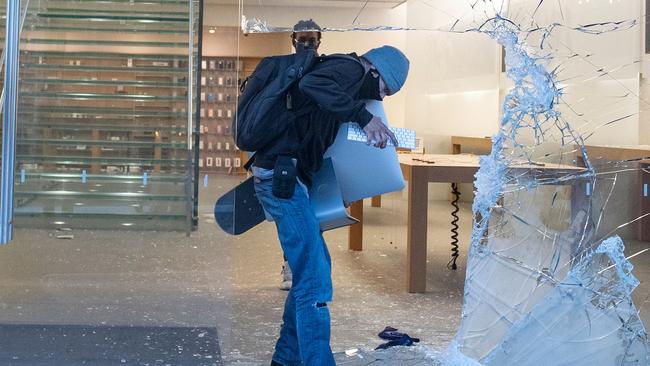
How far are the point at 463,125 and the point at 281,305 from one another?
5.14 m

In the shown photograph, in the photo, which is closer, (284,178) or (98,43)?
(284,178)

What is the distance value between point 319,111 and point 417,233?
217 centimetres

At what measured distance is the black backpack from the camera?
3.02 meters

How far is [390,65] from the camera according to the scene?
3096 mm

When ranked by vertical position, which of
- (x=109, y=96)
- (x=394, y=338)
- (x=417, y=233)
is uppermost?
(x=109, y=96)

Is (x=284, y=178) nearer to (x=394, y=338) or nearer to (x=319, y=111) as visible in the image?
(x=319, y=111)

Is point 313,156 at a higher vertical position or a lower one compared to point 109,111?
lower

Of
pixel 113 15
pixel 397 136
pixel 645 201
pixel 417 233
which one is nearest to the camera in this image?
pixel 397 136

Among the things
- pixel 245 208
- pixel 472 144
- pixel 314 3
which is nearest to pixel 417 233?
A: pixel 314 3

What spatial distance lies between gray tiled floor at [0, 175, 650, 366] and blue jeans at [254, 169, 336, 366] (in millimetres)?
576

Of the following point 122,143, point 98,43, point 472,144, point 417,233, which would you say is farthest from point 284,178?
point 472,144

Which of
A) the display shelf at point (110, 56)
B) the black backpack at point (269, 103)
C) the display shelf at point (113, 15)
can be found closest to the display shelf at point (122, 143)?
the display shelf at point (110, 56)

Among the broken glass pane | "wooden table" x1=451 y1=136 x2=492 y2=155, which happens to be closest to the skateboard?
the broken glass pane

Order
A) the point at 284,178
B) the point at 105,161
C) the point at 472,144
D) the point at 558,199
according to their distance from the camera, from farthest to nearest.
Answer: the point at 472,144, the point at 105,161, the point at 558,199, the point at 284,178
